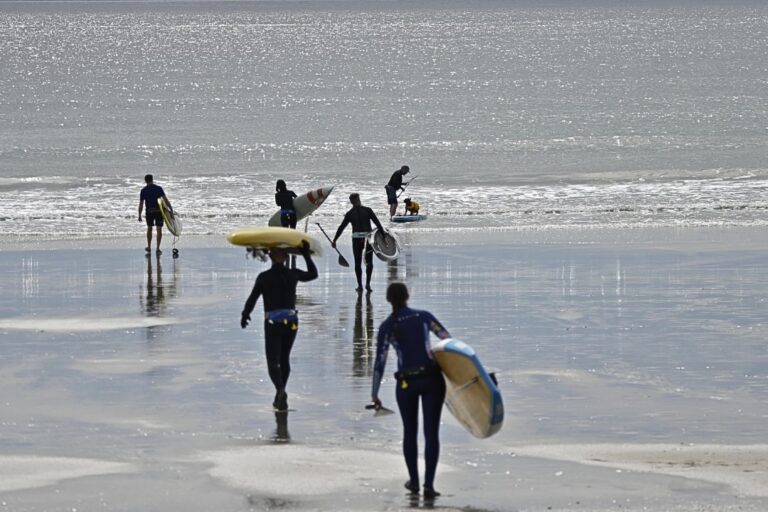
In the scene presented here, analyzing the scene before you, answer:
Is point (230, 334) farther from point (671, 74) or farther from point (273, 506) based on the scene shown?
point (671, 74)

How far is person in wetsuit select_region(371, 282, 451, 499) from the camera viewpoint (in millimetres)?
10898

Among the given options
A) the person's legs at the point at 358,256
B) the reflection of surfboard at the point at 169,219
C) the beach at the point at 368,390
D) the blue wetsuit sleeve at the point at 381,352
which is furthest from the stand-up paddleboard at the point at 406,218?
the blue wetsuit sleeve at the point at 381,352

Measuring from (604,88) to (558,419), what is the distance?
311 feet

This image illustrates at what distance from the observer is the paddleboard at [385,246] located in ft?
78.9

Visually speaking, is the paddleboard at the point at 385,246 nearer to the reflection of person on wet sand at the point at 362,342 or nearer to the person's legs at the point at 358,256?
the person's legs at the point at 358,256

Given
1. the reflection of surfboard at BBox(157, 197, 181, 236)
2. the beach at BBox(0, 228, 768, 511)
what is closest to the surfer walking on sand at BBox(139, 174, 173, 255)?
the reflection of surfboard at BBox(157, 197, 181, 236)

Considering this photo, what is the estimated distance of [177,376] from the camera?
15.1m

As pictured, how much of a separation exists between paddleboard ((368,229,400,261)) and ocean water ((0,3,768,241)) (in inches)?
338

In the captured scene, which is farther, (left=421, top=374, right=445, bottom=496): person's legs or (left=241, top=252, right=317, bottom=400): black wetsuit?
(left=241, top=252, right=317, bottom=400): black wetsuit

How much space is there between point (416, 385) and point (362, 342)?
6.16m

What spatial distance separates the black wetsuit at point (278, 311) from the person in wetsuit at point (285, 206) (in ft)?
36.8

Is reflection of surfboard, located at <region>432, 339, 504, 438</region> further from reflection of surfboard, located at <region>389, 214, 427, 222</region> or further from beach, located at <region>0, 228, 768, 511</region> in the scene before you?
reflection of surfboard, located at <region>389, 214, 427, 222</region>

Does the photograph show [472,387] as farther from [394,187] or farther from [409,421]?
[394,187]

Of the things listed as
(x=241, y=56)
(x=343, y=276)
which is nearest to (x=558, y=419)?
(x=343, y=276)
